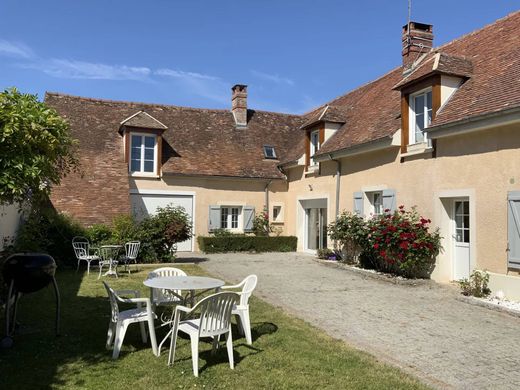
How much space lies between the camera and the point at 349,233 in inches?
547

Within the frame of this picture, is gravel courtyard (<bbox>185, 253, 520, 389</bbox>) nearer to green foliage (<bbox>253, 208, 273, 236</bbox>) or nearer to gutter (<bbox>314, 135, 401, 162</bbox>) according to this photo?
gutter (<bbox>314, 135, 401, 162</bbox>)

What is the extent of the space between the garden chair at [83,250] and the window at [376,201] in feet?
27.3

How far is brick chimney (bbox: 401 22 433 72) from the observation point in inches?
615

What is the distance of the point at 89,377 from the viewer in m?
4.71

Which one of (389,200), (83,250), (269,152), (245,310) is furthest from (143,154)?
(245,310)

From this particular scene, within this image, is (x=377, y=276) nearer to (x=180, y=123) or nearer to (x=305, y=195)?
(x=305, y=195)

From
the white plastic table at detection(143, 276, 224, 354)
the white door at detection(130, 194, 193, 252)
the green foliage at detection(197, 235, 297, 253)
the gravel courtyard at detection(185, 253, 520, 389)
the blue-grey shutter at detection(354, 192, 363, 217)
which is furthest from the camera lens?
the green foliage at detection(197, 235, 297, 253)

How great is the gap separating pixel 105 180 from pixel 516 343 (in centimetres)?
1446

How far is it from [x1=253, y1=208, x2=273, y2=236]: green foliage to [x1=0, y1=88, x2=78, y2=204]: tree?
48.4 feet

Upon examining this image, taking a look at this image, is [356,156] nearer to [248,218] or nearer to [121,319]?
[248,218]

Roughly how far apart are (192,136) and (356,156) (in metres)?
8.71

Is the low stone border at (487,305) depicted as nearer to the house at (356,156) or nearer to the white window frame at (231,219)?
the house at (356,156)

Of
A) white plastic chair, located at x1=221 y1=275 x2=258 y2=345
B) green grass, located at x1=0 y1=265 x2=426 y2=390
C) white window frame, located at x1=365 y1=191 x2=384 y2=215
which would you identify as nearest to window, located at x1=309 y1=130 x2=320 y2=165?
white window frame, located at x1=365 y1=191 x2=384 y2=215

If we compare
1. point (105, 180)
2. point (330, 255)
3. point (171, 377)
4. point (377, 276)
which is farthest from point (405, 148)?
point (105, 180)
